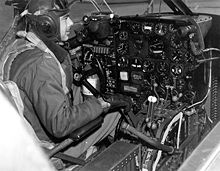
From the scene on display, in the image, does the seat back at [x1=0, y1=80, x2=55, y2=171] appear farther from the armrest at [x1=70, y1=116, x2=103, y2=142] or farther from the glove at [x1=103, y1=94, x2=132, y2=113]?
the glove at [x1=103, y1=94, x2=132, y2=113]

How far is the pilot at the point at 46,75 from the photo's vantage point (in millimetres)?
1747

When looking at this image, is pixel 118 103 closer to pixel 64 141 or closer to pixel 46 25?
pixel 64 141

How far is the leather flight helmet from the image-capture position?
1845 mm

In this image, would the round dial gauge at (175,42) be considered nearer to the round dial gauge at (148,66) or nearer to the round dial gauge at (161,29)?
the round dial gauge at (161,29)

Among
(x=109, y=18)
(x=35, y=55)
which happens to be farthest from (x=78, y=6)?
(x=35, y=55)

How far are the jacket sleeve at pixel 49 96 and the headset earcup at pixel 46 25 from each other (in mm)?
173

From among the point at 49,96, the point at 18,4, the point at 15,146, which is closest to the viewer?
the point at 15,146

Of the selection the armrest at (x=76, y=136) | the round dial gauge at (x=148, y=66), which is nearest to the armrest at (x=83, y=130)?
the armrest at (x=76, y=136)

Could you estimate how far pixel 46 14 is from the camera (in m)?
1.85

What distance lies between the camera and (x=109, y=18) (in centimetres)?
250

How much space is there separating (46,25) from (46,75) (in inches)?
10.5

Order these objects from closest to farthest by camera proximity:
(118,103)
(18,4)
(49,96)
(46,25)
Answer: (49,96) < (46,25) < (118,103) < (18,4)

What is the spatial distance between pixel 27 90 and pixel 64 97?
0.18 meters

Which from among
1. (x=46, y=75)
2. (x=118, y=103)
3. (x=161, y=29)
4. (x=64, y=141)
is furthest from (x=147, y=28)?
(x=64, y=141)
